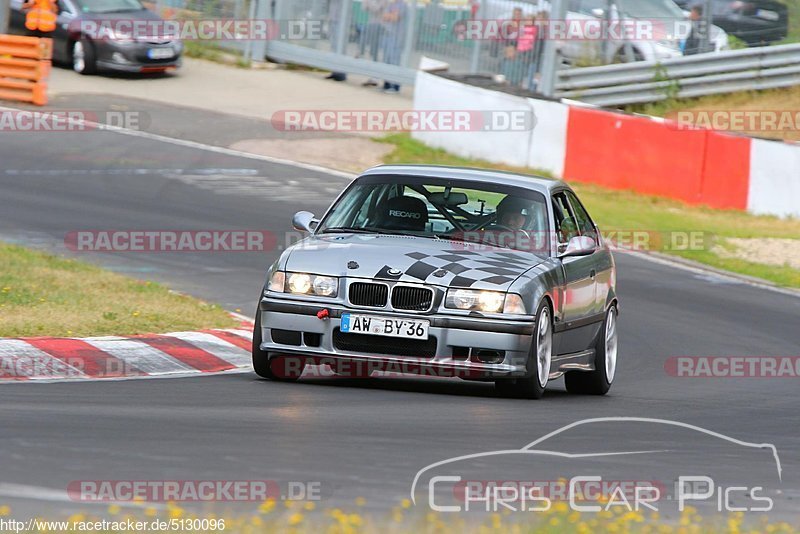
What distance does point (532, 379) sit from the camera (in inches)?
347

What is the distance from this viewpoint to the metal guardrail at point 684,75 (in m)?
26.0

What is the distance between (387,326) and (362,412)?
2.70 feet

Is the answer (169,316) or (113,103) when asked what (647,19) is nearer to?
(113,103)

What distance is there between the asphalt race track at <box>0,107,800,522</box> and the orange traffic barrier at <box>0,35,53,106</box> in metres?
8.15

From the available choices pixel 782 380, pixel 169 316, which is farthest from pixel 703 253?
pixel 169 316

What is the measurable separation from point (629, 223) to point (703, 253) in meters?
1.32

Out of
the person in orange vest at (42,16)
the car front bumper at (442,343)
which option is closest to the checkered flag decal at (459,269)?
the car front bumper at (442,343)

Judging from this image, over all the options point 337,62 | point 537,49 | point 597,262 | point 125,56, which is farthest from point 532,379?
point 337,62

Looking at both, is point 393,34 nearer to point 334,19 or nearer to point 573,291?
point 334,19

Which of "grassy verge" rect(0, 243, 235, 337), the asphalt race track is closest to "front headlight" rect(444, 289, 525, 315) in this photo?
the asphalt race track

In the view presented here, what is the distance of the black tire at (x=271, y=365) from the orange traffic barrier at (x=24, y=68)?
16.6 meters

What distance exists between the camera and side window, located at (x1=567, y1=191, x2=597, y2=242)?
420 inches

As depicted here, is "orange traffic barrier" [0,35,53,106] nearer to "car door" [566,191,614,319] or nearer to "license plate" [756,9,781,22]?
"license plate" [756,9,781,22]

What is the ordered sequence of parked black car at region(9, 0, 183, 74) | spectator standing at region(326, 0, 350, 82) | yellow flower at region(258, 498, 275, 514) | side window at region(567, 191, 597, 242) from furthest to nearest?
spectator standing at region(326, 0, 350, 82), parked black car at region(9, 0, 183, 74), side window at region(567, 191, 597, 242), yellow flower at region(258, 498, 275, 514)
